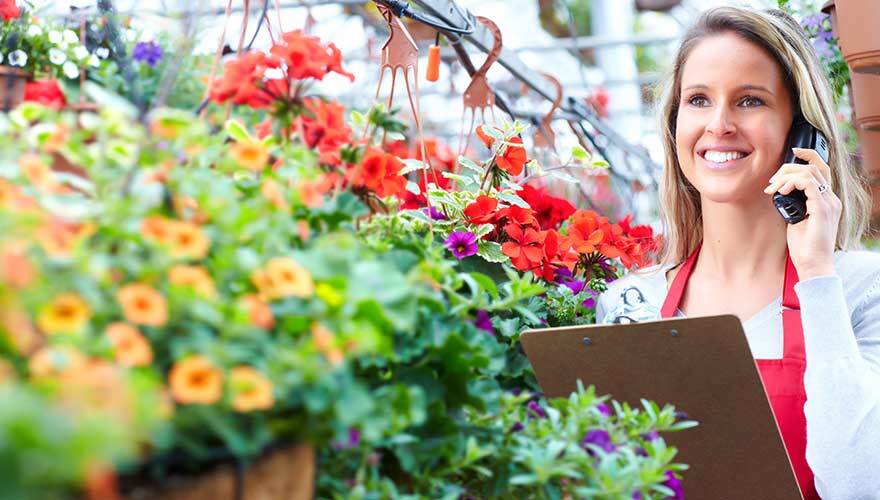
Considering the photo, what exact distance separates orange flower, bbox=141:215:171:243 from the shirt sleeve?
0.98m

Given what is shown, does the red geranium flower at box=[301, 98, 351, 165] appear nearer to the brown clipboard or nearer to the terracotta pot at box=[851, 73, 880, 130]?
the brown clipboard

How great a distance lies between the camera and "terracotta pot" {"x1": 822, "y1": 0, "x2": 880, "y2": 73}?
1.65 m

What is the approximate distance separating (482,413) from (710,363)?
0.96 feet

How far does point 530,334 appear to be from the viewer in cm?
101

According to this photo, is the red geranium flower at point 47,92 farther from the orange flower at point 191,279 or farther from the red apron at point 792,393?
the red apron at point 792,393

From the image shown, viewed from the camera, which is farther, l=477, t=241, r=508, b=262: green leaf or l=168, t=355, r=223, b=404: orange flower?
l=477, t=241, r=508, b=262: green leaf

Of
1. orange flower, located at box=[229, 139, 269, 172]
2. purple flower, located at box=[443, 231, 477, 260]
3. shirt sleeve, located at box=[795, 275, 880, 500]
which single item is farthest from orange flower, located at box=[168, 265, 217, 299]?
shirt sleeve, located at box=[795, 275, 880, 500]

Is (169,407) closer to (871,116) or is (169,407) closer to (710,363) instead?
(710,363)

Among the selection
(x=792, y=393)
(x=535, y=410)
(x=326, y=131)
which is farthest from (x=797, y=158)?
(x=326, y=131)

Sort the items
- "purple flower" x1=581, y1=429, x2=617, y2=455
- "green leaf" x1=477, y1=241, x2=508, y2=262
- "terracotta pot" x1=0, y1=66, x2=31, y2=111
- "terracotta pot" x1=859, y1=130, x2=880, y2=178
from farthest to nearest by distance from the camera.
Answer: "terracotta pot" x1=859, y1=130, x2=880, y2=178
"green leaf" x1=477, y1=241, x2=508, y2=262
"terracotta pot" x1=0, y1=66, x2=31, y2=111
"purple flower" x1=581, y1=429, x2=617, y2=455

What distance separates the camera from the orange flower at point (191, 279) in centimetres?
54

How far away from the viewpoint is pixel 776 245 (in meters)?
1.65

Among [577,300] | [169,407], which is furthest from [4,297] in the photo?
[577,300]

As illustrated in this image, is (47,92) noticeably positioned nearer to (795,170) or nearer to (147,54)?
(147,54)
